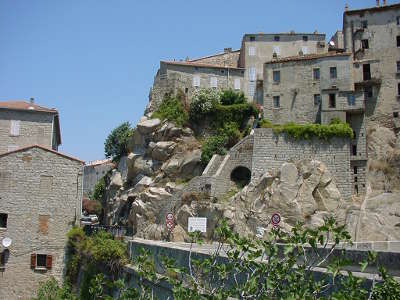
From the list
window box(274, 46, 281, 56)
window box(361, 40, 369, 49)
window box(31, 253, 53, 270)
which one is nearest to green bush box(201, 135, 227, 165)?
window box(361, 40, 369, 49)

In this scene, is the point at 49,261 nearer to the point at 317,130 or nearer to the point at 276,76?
Answer: the point at 317,130

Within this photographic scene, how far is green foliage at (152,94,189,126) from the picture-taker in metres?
45.8

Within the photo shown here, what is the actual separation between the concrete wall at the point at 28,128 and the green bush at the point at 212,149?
1201cm

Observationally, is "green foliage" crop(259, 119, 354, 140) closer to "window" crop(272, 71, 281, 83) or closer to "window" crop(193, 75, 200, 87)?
"window" crop(272, 71, 281, 83)

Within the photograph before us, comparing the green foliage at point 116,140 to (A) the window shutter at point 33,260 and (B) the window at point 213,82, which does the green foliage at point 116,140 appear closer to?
(B) the window at point 213,82

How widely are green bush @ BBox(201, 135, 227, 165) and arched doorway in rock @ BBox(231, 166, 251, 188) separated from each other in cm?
217

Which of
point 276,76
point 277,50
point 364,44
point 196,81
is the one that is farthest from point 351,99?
point 196,81

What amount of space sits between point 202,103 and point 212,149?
5.56 metres

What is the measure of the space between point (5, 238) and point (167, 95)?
2272 centimetres

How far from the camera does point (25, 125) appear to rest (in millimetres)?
40219

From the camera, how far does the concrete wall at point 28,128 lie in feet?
131

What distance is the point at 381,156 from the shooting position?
3941cm

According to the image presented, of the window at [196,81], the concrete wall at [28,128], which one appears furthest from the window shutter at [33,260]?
the window at [196,81]

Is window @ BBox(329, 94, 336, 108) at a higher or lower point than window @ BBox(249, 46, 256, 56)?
lower
